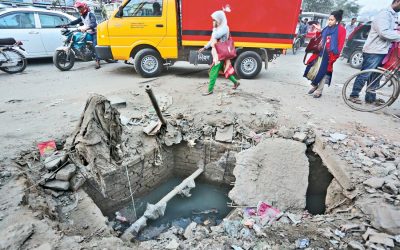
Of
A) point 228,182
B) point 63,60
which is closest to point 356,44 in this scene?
point 228,182

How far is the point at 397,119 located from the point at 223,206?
3.74 m

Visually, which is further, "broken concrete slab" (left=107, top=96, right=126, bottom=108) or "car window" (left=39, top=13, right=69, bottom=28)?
"car window" (left=39, top=13, right=69, bottom=28)

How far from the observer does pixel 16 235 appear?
2.11 meters

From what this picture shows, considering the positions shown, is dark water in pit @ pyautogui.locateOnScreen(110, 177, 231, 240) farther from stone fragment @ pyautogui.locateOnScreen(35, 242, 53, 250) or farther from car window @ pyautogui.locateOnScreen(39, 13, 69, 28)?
car window @ pyautogui.locateOnScreen(39, 13, 69, 28)

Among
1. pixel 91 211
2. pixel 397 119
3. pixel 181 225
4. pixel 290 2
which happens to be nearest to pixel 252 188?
pixel 181 225

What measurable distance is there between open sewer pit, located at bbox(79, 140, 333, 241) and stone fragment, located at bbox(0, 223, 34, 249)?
3.43 ft

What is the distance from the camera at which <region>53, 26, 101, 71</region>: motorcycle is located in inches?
292

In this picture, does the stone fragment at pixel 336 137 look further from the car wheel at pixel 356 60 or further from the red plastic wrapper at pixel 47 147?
the car wheel at pixel 356 60

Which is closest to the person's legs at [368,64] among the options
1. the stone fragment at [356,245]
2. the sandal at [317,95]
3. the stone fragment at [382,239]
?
the sandal at [317,95]

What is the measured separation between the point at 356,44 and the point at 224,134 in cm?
853

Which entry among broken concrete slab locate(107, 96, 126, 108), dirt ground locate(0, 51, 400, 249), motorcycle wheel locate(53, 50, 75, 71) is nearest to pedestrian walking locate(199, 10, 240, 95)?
dirt ground locate(0, 51, 400, 249)

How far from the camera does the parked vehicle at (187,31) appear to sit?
20.6 feet

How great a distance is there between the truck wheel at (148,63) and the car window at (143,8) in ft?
3.03

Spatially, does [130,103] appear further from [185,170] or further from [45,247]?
[45,247]
